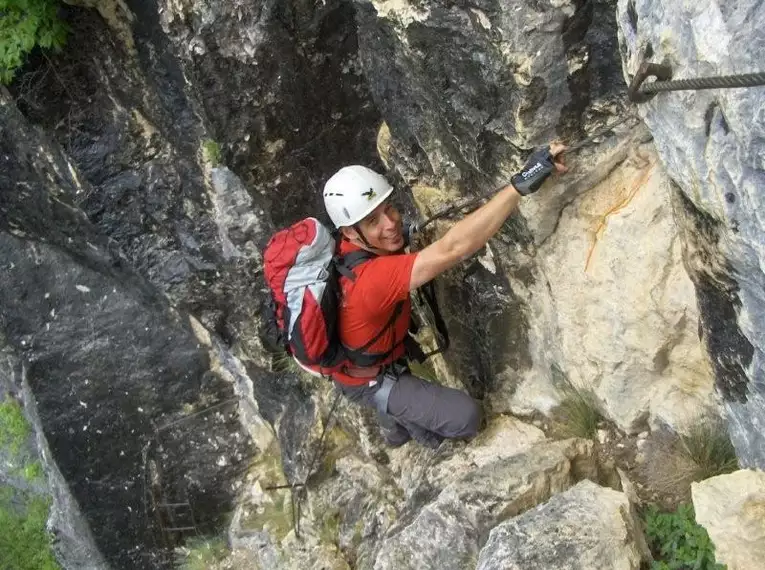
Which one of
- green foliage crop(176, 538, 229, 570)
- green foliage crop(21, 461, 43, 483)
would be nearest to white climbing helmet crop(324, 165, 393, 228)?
green foliage crop(176, 538, 229, 570)

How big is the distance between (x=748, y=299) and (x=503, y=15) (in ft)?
6.01

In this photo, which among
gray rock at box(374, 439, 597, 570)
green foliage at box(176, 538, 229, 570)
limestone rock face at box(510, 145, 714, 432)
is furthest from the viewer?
green foliage at box(176, 538, 229, 570)

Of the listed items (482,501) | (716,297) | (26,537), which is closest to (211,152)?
(482,501)

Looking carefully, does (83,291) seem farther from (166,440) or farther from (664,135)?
(664,135)

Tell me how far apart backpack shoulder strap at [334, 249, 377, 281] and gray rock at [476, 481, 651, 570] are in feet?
5.86

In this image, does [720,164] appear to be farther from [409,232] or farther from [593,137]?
[409,232]

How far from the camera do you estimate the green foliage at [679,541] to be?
13.1 ft

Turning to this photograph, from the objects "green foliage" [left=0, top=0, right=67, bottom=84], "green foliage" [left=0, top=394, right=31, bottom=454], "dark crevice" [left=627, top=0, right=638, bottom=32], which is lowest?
"green foliage" [left=0, top=394, right=31, bottom=454]

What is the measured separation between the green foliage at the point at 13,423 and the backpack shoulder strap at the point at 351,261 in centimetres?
716

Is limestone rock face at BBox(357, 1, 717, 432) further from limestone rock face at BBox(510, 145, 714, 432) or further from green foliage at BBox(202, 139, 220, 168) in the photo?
green foliage at BBox(202, 139, 220, 168)

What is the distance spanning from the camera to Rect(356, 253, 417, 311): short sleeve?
4462 millimetres

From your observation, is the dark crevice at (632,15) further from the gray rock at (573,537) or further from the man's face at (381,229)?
the gray rock at (573,537)

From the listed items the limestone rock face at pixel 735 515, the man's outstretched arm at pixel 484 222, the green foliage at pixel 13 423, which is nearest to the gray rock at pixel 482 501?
the limestone rock face at pixel 735 515

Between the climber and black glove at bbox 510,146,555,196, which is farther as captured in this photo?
the climber
